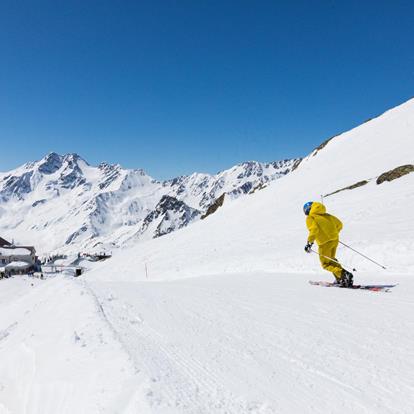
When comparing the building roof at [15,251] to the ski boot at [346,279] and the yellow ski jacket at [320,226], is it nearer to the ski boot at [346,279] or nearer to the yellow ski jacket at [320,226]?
the yellow ski jacket at [320,226]

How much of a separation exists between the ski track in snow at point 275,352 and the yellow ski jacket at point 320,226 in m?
1.98

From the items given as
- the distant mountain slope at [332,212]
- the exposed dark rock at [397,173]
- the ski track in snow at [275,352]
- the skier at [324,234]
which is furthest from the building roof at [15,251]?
the skier at [324,234]

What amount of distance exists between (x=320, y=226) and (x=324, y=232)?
198 mm

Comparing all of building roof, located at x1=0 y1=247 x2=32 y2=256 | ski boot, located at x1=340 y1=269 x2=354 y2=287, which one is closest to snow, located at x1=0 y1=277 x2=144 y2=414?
ski boot, located at x1=340 y1=269 x2=354 y2=287

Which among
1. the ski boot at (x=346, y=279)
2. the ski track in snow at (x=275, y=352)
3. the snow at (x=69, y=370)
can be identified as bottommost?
the ski boot at (x=346, y=279)

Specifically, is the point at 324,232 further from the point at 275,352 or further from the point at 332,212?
the point at 332,212

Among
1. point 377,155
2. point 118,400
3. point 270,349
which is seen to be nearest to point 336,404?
point 270,349

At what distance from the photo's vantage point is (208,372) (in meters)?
4.20

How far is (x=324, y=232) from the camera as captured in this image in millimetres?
9977

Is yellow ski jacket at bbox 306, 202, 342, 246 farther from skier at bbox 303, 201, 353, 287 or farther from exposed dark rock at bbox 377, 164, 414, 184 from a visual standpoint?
exposed dark rock at bbox 377, 164, 414, 184

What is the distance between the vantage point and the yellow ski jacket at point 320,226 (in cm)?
996

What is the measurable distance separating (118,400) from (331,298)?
5.90 metres

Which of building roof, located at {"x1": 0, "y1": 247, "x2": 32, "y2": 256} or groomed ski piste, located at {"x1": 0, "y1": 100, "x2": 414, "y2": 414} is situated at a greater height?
building roof, located at {"x1": 0, "y1": 247, "x2": 32, "y2": 256}

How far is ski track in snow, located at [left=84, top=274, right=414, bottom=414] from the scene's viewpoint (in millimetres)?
3461
